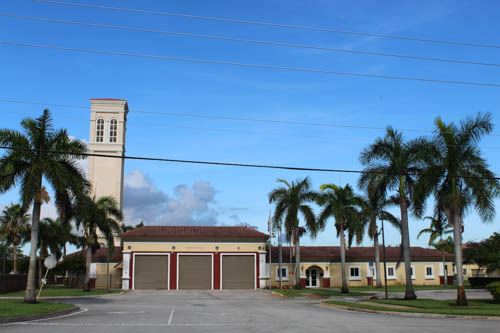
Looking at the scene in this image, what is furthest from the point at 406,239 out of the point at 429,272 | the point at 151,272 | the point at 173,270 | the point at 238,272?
the point at 429,272

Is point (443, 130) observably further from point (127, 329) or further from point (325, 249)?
point (325, 249)

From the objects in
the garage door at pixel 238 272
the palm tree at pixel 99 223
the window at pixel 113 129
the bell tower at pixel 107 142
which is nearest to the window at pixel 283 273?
the garage door at pixel 238 272

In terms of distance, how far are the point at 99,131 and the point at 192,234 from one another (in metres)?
38.0

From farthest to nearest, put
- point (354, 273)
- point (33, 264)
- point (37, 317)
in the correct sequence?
point (354, 273), point (33, 264), point (37, 317)

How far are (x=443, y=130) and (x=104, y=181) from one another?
6539 cm

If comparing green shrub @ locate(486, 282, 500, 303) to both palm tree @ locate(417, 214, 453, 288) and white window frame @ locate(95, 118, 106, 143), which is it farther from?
white window frame @ locate(95, 118, 106, 143)

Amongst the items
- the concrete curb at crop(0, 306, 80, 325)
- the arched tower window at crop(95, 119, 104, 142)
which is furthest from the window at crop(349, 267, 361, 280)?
the arched tower window at crop(95, 119, 104, 142)

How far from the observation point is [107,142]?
84750 mm

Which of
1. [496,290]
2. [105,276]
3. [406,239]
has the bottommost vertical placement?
[496,290]

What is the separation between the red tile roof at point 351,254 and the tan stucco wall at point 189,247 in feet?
21.3

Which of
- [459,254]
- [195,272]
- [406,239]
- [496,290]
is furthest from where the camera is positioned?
[195,272]

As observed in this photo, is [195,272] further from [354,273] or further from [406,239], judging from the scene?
[406,239]

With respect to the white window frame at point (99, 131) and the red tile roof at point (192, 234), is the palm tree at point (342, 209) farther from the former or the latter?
the white window frame at point (99, 131)

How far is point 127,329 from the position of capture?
54.7ft
